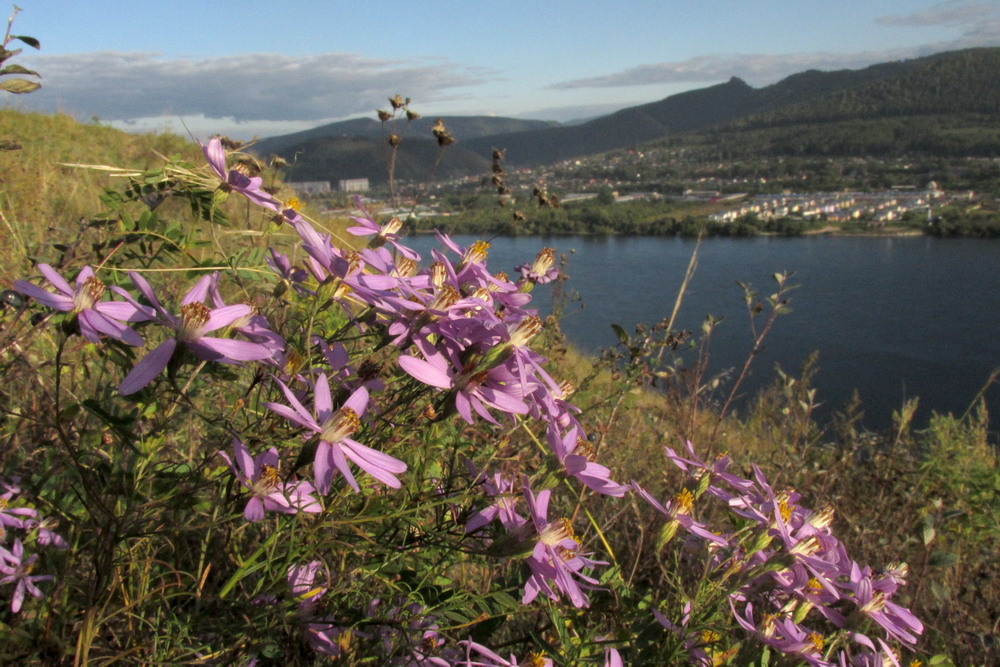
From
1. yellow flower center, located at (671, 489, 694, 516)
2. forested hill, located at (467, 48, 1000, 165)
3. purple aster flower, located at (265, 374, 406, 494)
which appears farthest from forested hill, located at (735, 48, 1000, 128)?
purple aster flower, located at (265, 374, 406, 494)

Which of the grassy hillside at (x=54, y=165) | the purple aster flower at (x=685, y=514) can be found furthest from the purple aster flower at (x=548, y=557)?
the grassy hillside at (x=54, y=165)

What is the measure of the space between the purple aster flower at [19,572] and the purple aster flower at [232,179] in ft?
2.08

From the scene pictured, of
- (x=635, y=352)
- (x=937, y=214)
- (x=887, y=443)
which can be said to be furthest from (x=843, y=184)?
(x=635, y=352)

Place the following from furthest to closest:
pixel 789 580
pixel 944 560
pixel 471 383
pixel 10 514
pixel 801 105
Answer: pixel 801 105
pixel 944 560
pixel 10 514
pixel 789 580
pixel 471 383

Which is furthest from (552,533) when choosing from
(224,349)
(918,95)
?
(918,95)

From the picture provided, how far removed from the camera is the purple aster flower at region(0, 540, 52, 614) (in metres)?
0.90

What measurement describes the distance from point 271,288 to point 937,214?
32756 mm

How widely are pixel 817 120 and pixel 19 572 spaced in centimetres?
6807

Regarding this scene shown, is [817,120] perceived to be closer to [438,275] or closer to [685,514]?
[685,514]

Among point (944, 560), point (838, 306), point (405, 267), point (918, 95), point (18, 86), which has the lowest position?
point (838, 306)

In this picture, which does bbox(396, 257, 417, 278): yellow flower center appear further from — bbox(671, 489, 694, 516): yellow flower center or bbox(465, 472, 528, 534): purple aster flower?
bbox(671, 489, 694, 516): yellow flower center

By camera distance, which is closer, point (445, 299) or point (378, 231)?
point (445, 299)

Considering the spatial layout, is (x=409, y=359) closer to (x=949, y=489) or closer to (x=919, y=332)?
(x=949, y=489)

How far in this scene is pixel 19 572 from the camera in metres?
0.93
